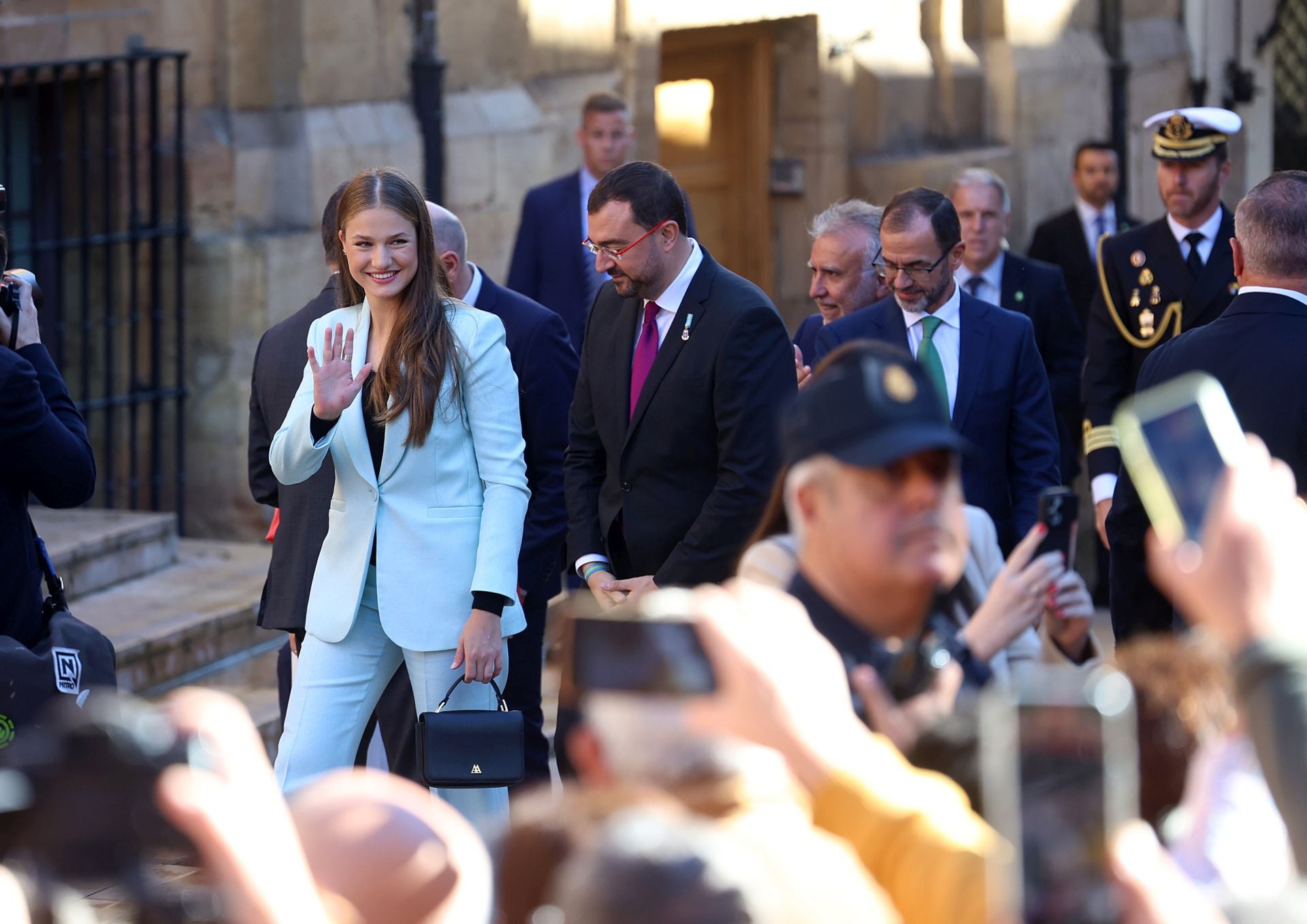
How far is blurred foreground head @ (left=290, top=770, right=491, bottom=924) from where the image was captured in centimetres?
→ 192

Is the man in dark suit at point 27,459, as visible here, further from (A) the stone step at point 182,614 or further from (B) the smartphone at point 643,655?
(B) the smartphone at point 643,655

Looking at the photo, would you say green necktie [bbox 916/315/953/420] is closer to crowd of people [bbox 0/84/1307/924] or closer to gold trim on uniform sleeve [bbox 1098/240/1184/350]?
crowd of people [bbox 0/84/1307/924]

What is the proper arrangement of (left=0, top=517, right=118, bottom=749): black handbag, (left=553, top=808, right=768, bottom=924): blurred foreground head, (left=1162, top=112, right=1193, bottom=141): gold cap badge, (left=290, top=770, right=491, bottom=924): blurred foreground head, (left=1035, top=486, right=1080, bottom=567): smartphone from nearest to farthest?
1. (left=553, top=808, right=768, bottom=924): blurred foreground head
2. (left=290, top=770, right=491, bottom=924): blurred foreground head
3. (left=1035, top=486, right=1080, bottom=567): smartphone
4. (left=0, top=517, right=118, bottom=749): black handbag
5. (left=1162, top=112, right=1193, bottom=141): gold cap badge

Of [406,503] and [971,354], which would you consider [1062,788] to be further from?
[971,354]

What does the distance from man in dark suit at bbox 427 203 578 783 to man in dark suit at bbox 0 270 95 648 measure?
1.45 metres

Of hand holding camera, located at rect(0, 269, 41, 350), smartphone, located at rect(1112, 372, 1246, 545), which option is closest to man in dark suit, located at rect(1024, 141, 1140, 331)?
hand holding camera, located at rect(0, 269, 41, 350)

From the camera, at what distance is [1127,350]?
6500 millimetres

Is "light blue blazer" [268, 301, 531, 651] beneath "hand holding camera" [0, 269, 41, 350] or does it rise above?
beneath

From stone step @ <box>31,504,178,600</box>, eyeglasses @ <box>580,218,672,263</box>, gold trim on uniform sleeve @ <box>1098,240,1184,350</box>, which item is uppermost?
eyeglasses @ <box>580,218,672,263</box>

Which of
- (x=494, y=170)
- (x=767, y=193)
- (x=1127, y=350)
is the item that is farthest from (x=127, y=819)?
(x=767, y=193)

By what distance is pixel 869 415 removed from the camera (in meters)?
2.53

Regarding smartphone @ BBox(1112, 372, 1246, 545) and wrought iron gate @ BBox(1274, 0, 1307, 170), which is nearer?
smartphone @ BBox(1112, 372, 1246, 545)

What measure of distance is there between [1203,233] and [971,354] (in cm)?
169

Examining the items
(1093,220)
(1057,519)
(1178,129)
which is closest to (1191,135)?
(1178,129)
